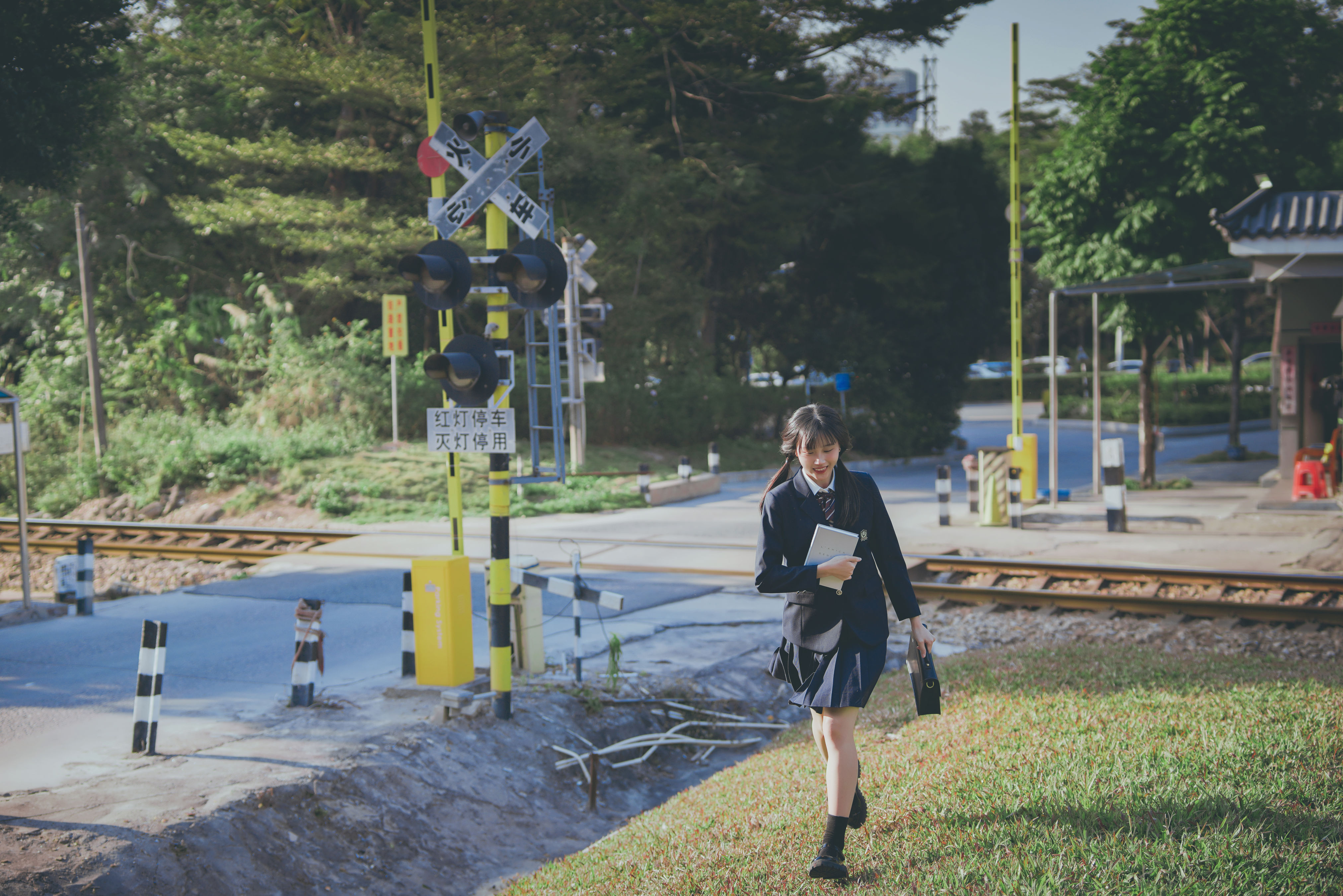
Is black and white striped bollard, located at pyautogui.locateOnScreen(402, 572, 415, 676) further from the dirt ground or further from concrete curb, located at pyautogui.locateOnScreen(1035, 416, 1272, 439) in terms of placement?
concrete curb, located at pyautogui.locateOnScreen(1035, 416, 1272, 439)

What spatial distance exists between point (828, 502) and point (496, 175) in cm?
353

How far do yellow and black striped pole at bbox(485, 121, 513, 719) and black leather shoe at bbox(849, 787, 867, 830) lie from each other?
303 cm

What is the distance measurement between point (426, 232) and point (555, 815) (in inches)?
671

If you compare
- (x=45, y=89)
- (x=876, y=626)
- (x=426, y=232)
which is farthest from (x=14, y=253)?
(x=876, y=626)

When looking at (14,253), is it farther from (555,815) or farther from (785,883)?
(785,883)

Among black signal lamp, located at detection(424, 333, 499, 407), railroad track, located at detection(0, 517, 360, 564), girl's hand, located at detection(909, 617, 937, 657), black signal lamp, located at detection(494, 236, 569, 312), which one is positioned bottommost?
railroad track, located at detection(0, 517, 360, 564)

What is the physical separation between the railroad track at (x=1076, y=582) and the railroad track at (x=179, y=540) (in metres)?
0.03

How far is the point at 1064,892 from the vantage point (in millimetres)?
3439

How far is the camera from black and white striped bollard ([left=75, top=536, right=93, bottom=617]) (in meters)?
10.2

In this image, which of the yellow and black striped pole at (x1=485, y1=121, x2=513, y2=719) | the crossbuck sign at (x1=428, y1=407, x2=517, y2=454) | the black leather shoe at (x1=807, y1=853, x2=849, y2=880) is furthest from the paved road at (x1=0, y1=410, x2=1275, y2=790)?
the black leather shoe at (x1=807, y1=853, x2=849, y2=880)

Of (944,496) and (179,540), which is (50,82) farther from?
(944,496)

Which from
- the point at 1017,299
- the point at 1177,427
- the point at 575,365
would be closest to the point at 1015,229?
the point at 1017,299

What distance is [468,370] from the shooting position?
638 cm

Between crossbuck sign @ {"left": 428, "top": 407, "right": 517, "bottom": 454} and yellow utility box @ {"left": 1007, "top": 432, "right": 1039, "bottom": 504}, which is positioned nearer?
crossbuck sign @ {"left": 428, "top": 407, "right": 517, "bottom": 454}
